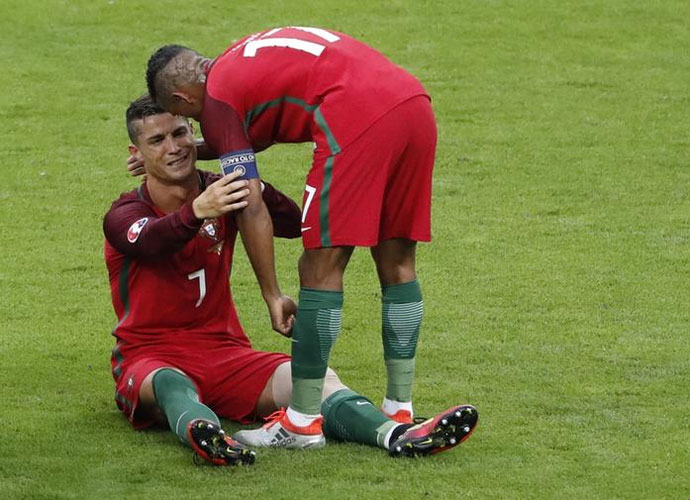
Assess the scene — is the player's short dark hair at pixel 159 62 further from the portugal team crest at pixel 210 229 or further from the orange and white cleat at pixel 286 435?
the orange and white cleat at pixel 286 435

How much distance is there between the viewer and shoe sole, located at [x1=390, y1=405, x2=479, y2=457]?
5.29 m

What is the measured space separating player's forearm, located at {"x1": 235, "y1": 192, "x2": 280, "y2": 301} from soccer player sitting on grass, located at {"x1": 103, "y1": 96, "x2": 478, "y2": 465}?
0.35 metres

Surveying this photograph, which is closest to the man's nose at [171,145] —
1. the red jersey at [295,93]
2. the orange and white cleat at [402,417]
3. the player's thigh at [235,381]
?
the red jersey at [295,93]

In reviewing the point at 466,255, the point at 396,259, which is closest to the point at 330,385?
the point at 396,259

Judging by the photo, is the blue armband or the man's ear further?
the man's ear

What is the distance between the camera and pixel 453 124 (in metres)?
11.4

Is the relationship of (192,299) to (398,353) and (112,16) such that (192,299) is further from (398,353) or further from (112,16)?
(112,16)

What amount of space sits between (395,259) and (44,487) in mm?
1504

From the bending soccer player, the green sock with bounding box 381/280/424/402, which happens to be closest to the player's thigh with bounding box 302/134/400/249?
the bending soccer player

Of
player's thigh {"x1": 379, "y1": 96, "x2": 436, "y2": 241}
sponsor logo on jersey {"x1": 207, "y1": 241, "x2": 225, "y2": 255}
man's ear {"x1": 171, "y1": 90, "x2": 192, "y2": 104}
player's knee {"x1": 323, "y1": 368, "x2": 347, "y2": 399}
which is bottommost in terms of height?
player's knee {"x1": 323, "y1": 368, "x2": 347, "y2": 399}

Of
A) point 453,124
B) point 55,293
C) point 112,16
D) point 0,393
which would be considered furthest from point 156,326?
point 112,16

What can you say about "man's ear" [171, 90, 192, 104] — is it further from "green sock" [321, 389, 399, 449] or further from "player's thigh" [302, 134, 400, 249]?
"green sock" [321, 389, 399, 449]

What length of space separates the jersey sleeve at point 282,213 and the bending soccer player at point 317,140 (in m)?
0.61

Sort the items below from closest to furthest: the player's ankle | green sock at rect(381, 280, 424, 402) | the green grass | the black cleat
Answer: the black cleat < the green grass < the player's ankle < green sock at rect(381, 280, 424, 402)
